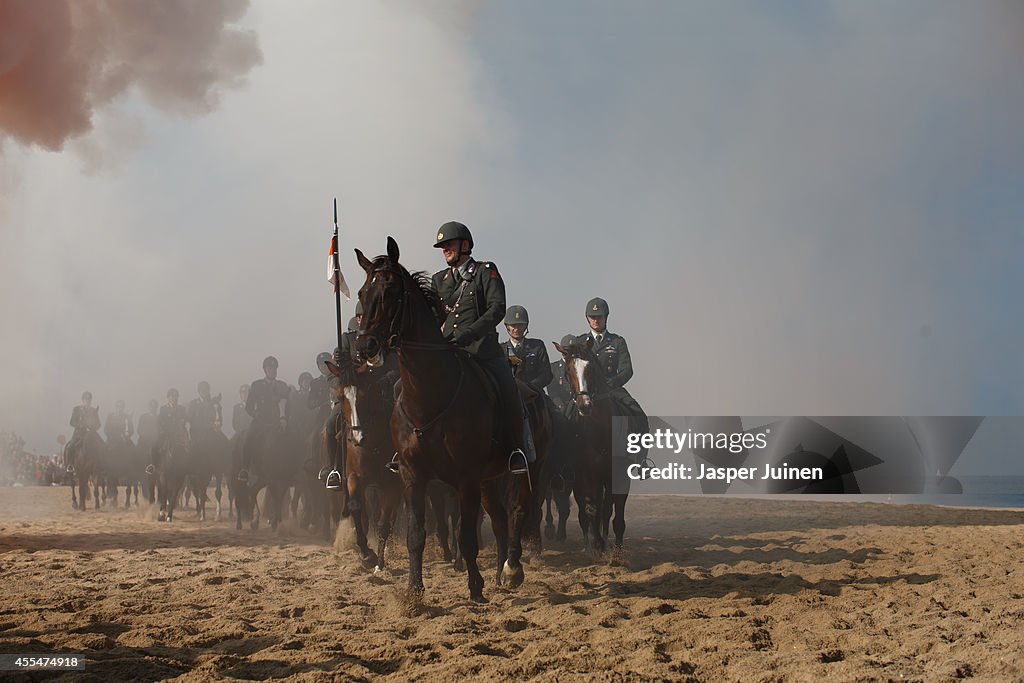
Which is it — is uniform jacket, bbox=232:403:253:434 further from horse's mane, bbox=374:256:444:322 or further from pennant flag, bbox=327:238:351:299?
horse's mane, bbox=374:256:444:322

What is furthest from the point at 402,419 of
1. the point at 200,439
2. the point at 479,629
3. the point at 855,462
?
the point at 855,462

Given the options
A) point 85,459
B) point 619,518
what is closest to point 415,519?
point 619,518

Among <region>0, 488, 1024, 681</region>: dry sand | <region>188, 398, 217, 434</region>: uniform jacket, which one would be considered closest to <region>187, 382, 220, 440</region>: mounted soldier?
<region>188, 398, 217, 434</region>: uniform jacket

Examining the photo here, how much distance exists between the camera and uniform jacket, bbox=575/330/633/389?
1281cm

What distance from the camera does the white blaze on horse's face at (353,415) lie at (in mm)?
10859

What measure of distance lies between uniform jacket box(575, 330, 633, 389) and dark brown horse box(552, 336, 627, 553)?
0.43 metres

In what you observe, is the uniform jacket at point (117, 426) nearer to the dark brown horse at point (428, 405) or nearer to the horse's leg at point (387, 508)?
the horse's leg at point (387, 508)

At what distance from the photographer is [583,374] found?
11547mm

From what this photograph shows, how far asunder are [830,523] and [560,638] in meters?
13.6

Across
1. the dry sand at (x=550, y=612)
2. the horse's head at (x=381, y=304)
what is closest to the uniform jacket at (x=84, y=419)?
the dry sand at (x=550, y=612)

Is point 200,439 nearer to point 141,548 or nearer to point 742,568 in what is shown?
point 141,548

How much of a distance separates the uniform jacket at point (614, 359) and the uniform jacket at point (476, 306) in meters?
3.81

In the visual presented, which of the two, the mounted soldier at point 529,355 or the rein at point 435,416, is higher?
the mounted soldier at point 529,355

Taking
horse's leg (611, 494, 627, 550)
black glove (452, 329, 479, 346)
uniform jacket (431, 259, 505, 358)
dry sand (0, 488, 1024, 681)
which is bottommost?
dry sand (0, 488, 1024, 681)
